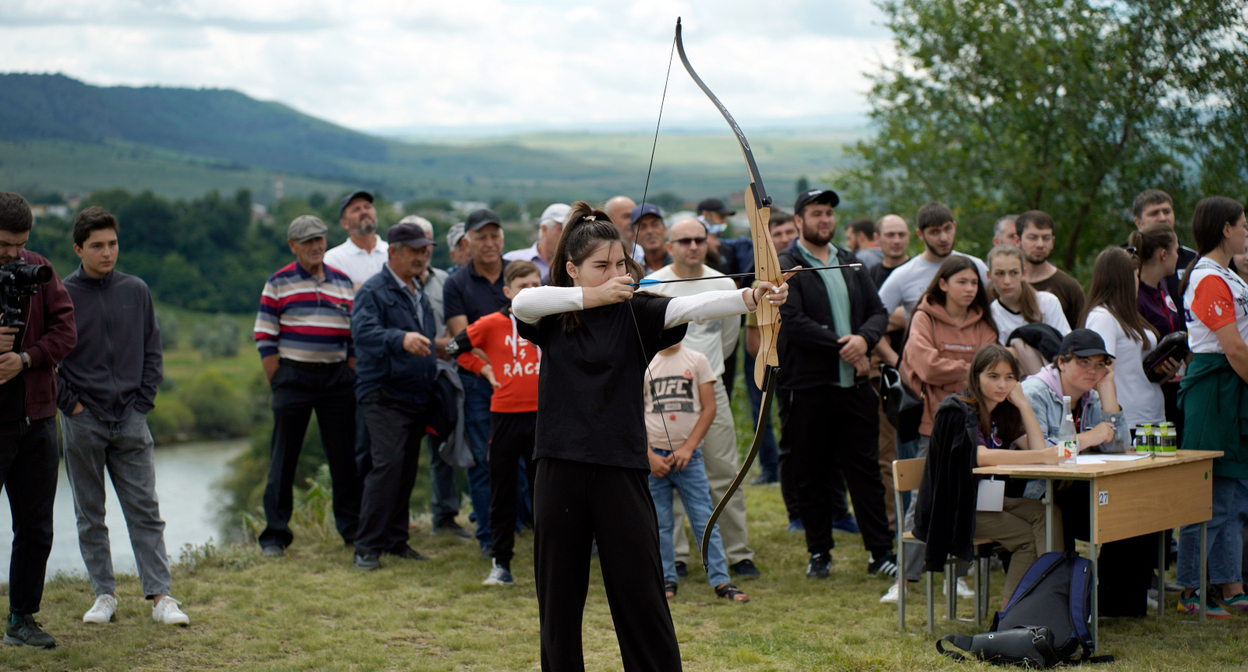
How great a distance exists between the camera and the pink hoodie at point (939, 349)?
15.5 feet

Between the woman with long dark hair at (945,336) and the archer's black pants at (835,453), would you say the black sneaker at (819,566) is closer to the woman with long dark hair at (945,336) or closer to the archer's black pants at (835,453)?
the archer's black pants at (835,453)

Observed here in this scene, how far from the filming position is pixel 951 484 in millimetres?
3984

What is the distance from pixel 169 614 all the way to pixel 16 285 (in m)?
1.61

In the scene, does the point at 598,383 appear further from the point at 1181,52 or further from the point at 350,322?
the point at 1181,52

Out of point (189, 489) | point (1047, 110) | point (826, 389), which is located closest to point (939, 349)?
point (826, 389)

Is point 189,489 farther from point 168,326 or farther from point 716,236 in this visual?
point 716,236

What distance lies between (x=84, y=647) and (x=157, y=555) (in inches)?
20.5

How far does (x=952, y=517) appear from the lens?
398 cm

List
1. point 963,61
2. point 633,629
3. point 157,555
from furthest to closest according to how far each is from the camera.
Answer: point 963,61
point 157,555
point 633,629

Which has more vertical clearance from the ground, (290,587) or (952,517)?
(952,517)

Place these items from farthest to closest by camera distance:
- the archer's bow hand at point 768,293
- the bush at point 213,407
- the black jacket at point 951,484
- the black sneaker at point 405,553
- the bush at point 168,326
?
1. the bush at point 213,407
2. the bush at point 168,326
3. the black sneaker at point 405,553
4. the black jacket at point 951,484
5. the archer's bow hand at point 768,293

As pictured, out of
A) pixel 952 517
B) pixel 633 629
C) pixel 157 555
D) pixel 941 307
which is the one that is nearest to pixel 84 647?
pixel 157 555

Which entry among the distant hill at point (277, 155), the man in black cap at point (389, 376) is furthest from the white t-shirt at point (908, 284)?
the distant hill at point (277, 155)

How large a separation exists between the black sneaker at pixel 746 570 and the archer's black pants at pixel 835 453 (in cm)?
35
